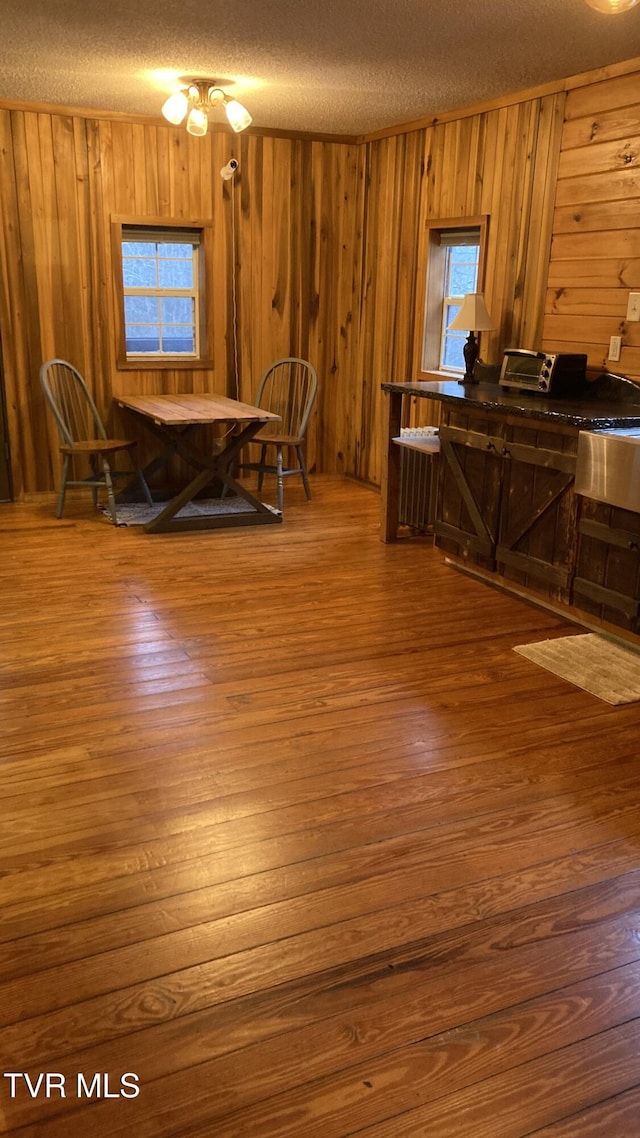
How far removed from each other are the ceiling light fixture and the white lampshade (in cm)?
152

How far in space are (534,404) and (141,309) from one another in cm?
321

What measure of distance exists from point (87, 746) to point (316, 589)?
176 centimetres

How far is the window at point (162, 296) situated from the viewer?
19.6 feet

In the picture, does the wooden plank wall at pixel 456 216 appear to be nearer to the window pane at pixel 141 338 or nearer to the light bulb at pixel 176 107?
the window pane at pixel 141 338

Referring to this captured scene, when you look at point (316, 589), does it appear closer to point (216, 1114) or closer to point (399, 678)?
point (399, 678)

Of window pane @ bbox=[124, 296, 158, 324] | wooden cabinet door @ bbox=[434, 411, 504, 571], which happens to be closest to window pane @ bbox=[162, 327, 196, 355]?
window pane @ bbox=[124, 296, 158, 324]

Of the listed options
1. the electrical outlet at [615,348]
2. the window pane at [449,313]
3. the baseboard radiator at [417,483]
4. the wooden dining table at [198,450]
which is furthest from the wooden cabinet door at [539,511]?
the window pane at [449,313]

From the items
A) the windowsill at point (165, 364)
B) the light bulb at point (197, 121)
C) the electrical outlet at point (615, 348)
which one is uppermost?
the light bulb at point (197, 121)

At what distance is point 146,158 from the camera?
18.9 feet

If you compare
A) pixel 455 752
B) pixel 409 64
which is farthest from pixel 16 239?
pixel 455 752

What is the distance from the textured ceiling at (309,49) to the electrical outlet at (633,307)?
101cm

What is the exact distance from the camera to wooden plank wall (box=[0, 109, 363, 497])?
18.3 feet

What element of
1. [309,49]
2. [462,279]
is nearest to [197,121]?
[309,49]

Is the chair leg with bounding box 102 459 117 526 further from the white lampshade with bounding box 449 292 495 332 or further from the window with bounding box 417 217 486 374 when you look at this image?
the white lampshade with bounding box 449 292 495 332
